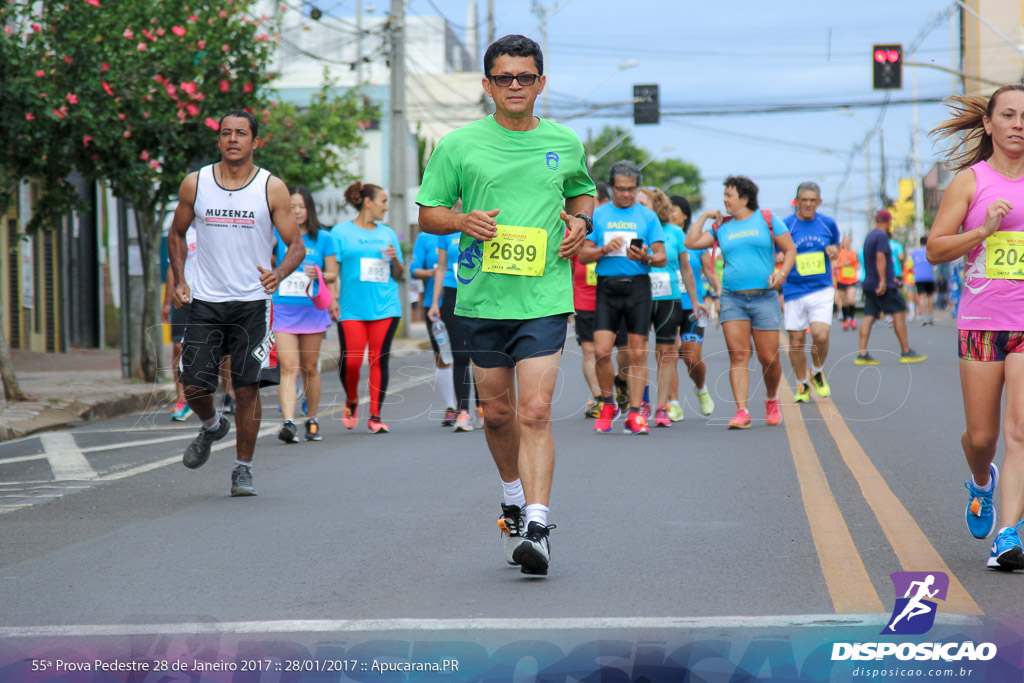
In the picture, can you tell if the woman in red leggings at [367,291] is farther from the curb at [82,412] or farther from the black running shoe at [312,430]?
the curb at [82,412]

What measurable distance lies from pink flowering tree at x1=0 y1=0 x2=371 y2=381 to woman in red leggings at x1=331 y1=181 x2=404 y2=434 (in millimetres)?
4173

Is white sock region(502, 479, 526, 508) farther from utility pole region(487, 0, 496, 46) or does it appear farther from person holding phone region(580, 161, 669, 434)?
utility pole region(487, 0, 496, 46)

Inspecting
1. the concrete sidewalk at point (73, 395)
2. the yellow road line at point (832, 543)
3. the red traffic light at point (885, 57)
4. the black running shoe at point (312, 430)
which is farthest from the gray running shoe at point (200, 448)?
the red traffic light at point (885, 57)

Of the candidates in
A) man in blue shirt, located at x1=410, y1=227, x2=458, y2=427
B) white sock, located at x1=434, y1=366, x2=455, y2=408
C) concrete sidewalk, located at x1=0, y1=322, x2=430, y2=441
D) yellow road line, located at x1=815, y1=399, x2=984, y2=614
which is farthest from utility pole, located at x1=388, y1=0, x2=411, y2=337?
yellow road line, located at x1=815, y1=399, x2=984, y2=614

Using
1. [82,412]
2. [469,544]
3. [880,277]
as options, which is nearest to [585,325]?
[82,412]

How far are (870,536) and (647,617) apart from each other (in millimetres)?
2047

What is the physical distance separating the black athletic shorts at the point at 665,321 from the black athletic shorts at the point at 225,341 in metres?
4.65

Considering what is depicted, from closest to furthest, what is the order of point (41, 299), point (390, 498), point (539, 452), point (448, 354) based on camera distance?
1. point (539, 452)
2. point (390, 498)
3. point (448, 354)
4. point (41, 299)

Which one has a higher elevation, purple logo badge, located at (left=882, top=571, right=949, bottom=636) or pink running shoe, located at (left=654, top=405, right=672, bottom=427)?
purple logo badge, located at (left=882, top=571, right=949, bottom=636)

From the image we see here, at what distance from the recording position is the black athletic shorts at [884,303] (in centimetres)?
1800

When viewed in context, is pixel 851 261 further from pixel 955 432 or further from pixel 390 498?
pixel 390 498

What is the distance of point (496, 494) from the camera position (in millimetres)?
7844

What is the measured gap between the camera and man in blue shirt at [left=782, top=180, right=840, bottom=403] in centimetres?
1319

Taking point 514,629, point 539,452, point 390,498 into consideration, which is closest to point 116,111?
point 390,498
